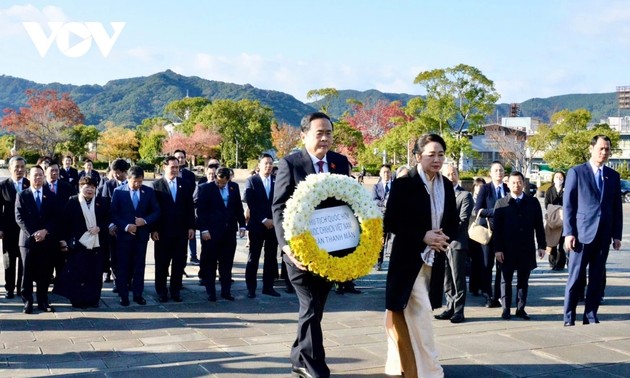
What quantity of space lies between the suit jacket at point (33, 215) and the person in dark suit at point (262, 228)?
2511 mm

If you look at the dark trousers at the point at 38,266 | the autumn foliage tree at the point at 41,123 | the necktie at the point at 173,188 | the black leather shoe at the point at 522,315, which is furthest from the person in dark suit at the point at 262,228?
the autumn foliage tree at the point at 41,123

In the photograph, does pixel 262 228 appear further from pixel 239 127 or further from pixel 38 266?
pixel 239 127

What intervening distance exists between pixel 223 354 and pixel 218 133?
54.3m

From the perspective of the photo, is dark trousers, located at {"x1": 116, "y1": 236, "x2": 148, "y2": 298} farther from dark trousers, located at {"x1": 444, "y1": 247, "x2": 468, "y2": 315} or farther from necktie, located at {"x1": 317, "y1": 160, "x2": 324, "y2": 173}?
necktie, located at {"x1": 317, "y1": 160, "x2": 324, "y2": 173}

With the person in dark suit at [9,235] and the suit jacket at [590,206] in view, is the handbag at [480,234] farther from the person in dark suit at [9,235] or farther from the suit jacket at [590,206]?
the person in dark suit at [9,235]

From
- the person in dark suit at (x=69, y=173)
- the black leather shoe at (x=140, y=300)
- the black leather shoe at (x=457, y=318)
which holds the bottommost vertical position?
the black leather shoe at (x=140, y=300)

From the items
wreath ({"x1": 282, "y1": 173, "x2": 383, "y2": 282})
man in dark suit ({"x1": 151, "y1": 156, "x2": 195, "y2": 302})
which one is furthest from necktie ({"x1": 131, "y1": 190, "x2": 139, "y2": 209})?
wreath ({"x1": 282, "y1": 173, "x2": 383, "y2": 282})

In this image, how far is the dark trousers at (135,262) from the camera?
777 centimetres

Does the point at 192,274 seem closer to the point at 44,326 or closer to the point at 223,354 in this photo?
the point at 44,326

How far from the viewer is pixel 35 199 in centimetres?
764

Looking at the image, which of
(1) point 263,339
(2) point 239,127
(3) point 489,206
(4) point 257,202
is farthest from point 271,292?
(2) point 239,127

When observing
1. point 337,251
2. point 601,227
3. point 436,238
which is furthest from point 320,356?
point 601,227

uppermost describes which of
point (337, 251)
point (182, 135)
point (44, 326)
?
point (182, 135)

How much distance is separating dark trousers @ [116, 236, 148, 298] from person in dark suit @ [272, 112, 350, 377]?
382 centimetres
